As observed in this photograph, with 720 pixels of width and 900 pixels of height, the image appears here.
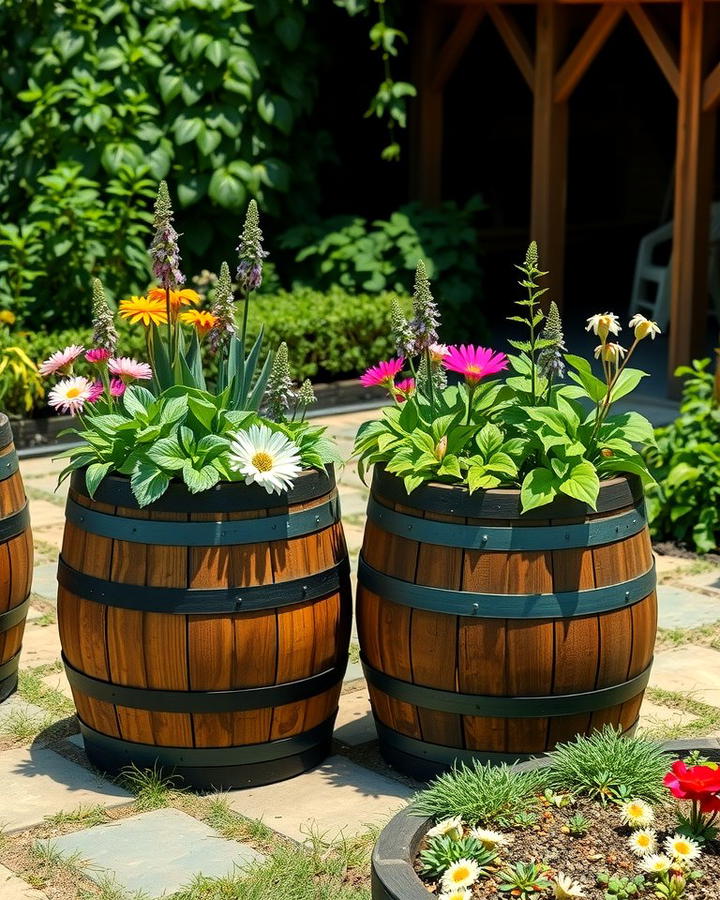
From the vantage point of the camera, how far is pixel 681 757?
10.3 ft

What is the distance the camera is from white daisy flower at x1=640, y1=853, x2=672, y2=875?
107 inches

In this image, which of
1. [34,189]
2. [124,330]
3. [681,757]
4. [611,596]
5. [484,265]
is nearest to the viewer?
[681,757]

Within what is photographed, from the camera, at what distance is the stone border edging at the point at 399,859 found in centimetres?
256

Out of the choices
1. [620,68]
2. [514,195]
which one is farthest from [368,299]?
[620,68]

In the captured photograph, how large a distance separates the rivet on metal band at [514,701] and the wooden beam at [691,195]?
5428mm

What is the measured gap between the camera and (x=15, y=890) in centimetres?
331

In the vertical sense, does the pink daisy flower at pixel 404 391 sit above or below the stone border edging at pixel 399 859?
above

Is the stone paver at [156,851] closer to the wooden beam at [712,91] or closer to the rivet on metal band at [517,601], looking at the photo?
the rivet on metal band at [517,601]

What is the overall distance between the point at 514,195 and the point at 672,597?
7.93 m

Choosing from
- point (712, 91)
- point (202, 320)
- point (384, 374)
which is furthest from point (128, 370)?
point (712, 91)

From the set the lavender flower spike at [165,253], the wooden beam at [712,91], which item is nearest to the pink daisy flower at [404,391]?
the lavender flower spike at [165,253]

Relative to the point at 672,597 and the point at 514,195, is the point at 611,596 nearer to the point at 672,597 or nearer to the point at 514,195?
the point at 672,597

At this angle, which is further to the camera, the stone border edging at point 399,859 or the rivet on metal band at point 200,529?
the rivet on metal band at point 200,529

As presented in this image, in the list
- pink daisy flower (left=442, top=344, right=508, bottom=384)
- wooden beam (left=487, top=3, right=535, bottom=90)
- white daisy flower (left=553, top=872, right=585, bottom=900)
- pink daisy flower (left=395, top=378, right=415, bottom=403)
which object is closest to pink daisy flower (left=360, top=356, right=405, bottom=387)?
pink daisy flower (left=395, top=378, right=415, bottom=403)
